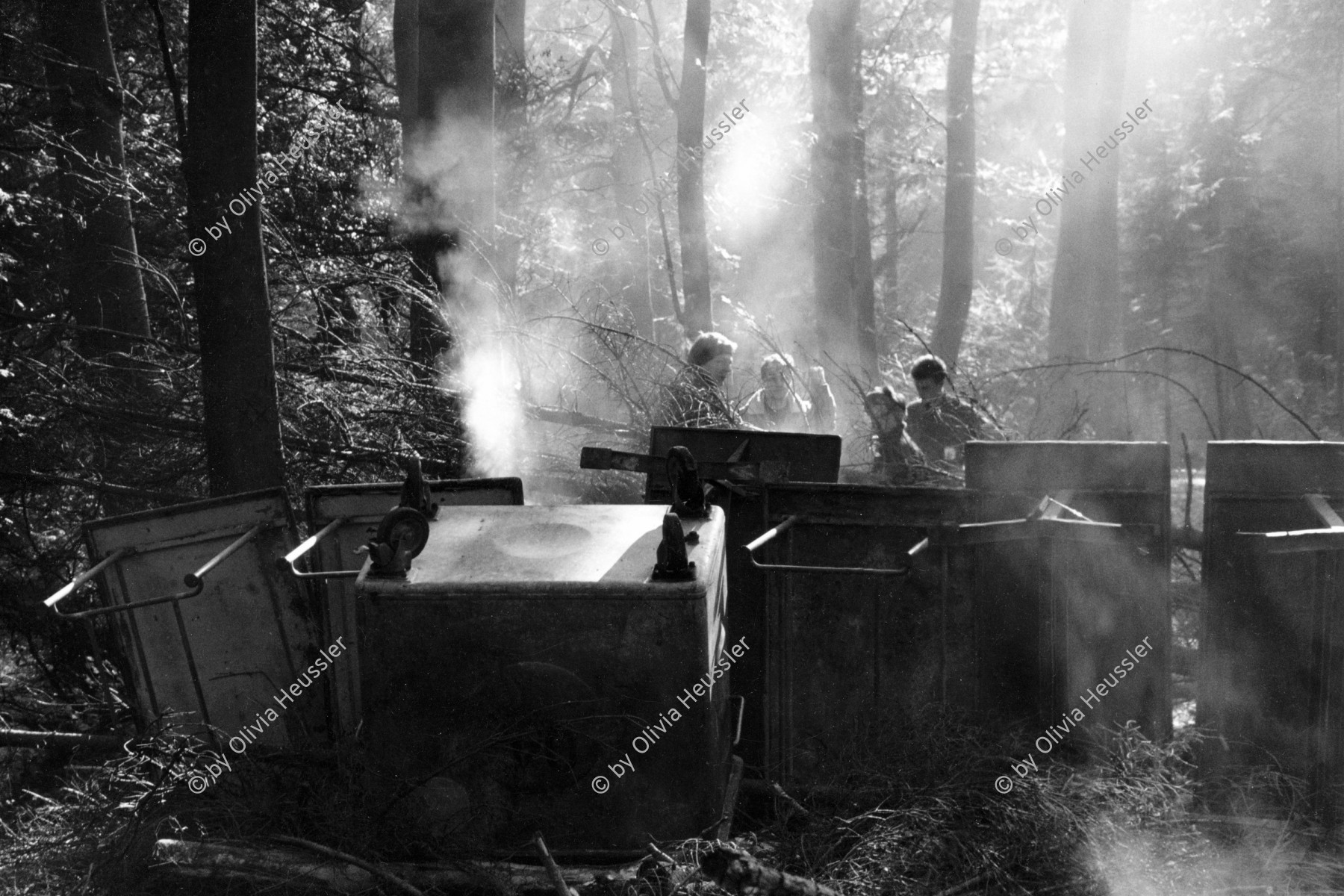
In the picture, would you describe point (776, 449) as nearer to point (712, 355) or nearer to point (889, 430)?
point (889, 430)

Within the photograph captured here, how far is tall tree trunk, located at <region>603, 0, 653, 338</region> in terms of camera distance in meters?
19.5

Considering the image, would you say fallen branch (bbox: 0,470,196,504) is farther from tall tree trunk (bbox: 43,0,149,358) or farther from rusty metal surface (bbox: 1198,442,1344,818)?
rusty metal surface (bbox: 1198,442,1344,818)

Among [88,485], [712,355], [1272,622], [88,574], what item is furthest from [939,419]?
[88,574]

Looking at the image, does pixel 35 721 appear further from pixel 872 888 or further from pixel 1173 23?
pixel 1173 23

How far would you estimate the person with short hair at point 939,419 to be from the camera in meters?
7.95

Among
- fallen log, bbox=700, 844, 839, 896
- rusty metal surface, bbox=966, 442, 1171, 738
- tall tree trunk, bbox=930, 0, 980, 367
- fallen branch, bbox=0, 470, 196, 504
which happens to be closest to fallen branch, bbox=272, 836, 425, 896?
fallen log, bbox=700, 844, 839, 896

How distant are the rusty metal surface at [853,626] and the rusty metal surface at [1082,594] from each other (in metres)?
0.16

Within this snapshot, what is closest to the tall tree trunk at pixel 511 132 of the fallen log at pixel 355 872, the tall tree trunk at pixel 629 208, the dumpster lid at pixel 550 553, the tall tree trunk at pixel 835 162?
the dumpster lid at pixel 550 553

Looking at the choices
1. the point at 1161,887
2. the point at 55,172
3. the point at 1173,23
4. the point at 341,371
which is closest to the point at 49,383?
the point at 341,371

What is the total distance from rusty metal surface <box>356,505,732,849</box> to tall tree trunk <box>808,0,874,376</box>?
14.5m

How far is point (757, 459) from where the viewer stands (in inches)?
218

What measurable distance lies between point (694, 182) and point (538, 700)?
16965 millimetres

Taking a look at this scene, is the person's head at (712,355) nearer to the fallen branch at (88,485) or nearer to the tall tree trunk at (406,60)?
the tall tree trunk at (406,60)

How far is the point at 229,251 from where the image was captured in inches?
230
